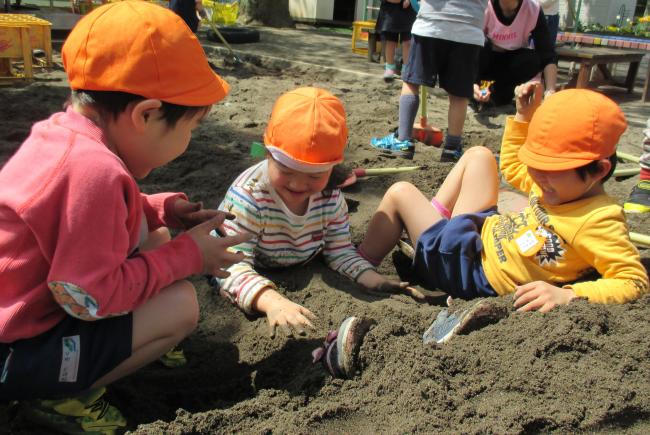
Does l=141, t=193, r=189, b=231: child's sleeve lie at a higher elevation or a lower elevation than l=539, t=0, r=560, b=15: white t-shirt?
lower

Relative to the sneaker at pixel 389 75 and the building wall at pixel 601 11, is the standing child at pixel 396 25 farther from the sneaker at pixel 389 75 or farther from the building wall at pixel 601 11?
the building wall at pixel 601 11

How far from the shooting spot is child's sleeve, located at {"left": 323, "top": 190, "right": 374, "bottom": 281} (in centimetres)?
258

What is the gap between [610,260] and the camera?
2033 mm

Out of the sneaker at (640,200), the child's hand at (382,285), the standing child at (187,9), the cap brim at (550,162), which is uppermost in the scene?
the standing child at (187,9)

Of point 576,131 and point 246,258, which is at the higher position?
point 576,131

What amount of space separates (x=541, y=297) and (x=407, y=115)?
9.10 ft

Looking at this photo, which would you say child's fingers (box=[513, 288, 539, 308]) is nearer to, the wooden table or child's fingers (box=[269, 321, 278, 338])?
child's fingers (box=[269, 321, 278, 338])

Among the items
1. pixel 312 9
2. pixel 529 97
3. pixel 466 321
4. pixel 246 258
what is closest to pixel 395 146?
pixel 529 97

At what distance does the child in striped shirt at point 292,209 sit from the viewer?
2180mm

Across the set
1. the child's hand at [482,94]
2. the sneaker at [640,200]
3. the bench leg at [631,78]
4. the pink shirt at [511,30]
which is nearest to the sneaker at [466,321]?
the sneaker at [640,200]

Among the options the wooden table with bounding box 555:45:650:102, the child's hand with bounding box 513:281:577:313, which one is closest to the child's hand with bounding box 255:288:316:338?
the child's hand with bounding box 513:281:577:313

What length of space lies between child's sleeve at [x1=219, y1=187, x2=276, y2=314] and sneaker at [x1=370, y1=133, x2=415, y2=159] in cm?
219

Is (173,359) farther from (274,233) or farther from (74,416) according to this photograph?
(274,233)

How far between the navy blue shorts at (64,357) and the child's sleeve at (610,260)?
1.40m
